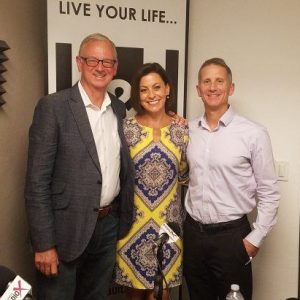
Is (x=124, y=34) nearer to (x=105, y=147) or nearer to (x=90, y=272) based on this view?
(x=105, y=147)

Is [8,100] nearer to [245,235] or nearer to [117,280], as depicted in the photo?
[117,280]

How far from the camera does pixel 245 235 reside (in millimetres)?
1902

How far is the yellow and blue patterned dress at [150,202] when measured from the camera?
6.36 ft

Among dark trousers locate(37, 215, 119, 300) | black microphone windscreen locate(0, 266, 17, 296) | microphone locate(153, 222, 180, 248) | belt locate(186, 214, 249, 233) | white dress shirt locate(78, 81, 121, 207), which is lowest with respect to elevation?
dark trousers locate(37, 215, 119, 300)

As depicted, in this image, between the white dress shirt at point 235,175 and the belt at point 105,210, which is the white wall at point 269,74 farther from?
the belt at point 105,210

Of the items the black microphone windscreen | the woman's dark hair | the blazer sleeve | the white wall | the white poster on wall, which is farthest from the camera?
the white wall

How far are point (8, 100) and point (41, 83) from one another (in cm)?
39

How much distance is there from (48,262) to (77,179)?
0.41 meters

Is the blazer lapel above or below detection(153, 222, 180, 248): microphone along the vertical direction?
above

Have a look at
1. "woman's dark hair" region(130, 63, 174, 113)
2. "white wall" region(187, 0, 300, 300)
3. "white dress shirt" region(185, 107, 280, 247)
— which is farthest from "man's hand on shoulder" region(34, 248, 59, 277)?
"white wall" region(187, 0, 300, 300)

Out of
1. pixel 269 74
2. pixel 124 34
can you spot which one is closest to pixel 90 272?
pixel 124 34

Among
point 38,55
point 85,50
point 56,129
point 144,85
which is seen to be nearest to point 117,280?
point 56,129

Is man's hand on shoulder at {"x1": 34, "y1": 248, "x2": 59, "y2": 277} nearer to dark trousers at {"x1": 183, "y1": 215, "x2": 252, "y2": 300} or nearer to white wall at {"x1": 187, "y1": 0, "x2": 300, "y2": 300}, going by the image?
dark trousers at {"x1": 183, "y1": 215, "x2": 252, "y2": 300}

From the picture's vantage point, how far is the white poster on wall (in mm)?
2236
